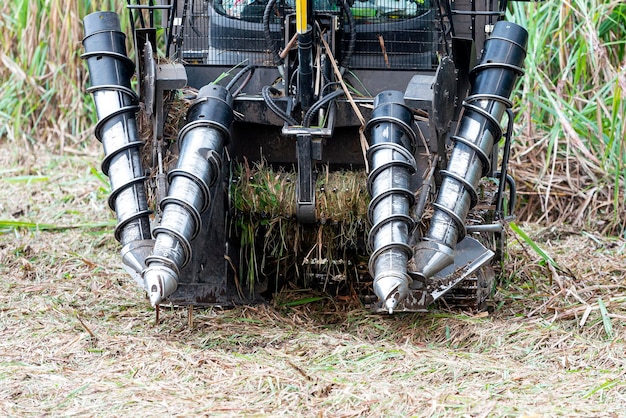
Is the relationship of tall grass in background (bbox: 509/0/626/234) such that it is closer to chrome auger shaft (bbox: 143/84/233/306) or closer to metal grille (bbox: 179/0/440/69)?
metal grille (bbox: 179/0/440/69)

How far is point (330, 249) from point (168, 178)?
3.01 feet

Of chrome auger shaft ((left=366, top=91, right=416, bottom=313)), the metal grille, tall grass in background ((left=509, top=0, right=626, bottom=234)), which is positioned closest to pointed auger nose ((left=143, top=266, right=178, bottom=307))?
chrome auger shaft ((left=366, top=91, right=416, bottom=313))

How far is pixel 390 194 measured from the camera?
4.39 m

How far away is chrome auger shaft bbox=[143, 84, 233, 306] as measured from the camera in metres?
4.12

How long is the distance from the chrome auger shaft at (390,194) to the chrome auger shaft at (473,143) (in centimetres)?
14

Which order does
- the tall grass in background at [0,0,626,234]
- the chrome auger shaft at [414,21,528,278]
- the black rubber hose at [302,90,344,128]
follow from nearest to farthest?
the chrome auger shaft at [414,21,528,278] → the black rubber hose at [302,90,344,128] → the tall grass in background at [0,0,626,234]

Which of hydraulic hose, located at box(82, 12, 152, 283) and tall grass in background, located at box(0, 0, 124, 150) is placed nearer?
hydraulic hose, located at box(82, 12, 152, 283)

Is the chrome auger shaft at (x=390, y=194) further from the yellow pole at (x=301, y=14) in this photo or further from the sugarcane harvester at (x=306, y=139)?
the yellow pole at (x=301, y=14)

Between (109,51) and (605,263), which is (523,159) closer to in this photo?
(605,263)

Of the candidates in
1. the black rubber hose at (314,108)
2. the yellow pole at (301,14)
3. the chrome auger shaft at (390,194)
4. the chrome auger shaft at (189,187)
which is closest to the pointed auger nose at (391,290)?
the chrome auger shaft at (390,194)

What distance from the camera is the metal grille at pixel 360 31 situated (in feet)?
16.7

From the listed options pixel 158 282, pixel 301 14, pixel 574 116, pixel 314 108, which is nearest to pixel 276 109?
pixel 314 108

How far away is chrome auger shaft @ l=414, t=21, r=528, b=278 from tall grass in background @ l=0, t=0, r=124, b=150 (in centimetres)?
488

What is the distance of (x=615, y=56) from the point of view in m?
7.53
